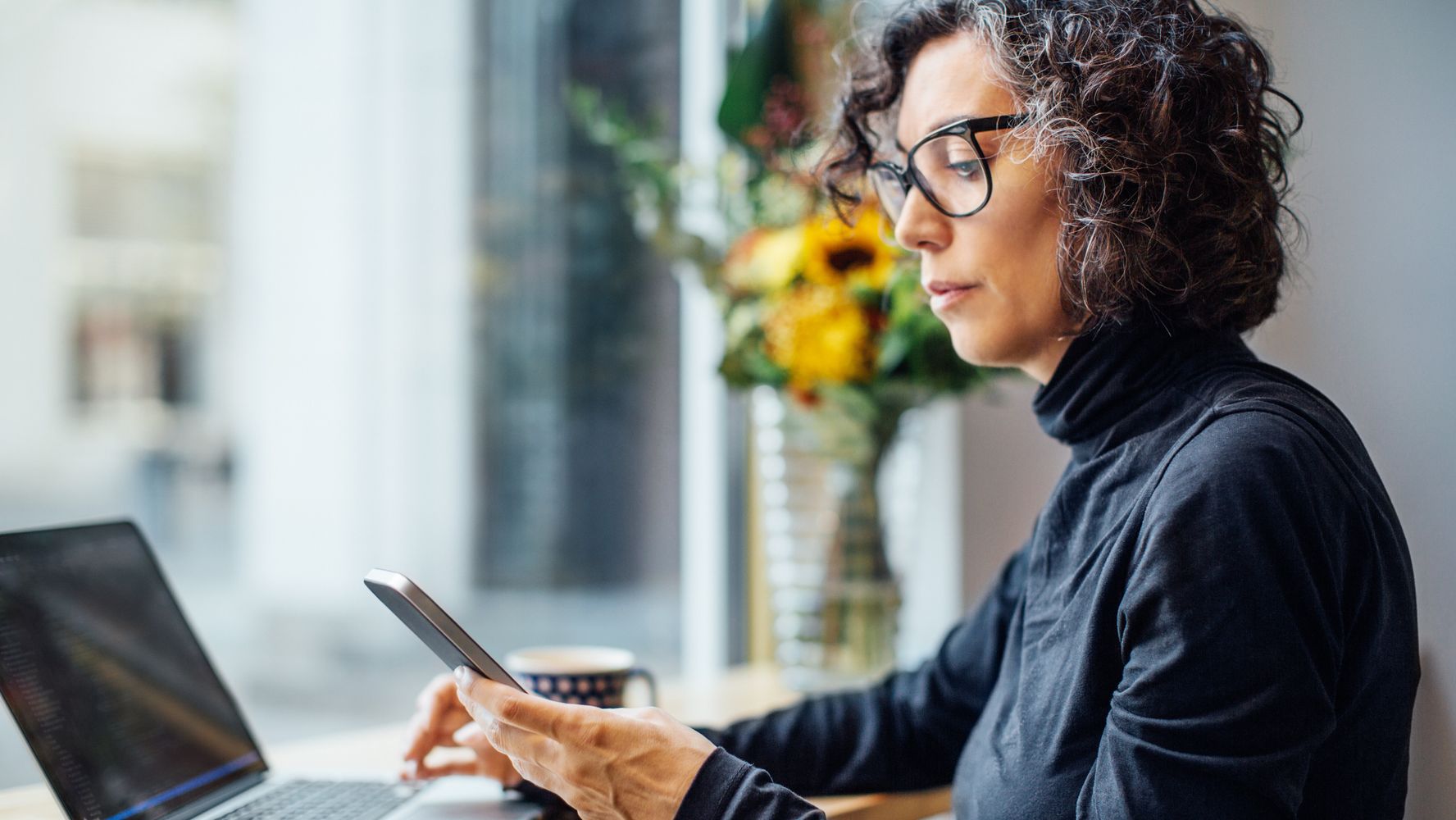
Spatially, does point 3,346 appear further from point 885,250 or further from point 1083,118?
point 1083,118

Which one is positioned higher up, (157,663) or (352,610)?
(157,663)

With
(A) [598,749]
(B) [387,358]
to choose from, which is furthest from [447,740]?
(B) [387,358]

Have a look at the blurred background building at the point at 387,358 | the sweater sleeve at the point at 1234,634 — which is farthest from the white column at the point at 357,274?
the sweater sleeve at the point at 1234,634

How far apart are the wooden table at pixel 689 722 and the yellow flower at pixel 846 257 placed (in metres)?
0.51

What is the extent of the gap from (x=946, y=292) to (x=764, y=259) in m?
0.46

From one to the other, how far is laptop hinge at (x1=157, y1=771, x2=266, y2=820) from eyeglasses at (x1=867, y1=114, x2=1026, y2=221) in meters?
0.73

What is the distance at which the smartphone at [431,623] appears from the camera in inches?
27.8

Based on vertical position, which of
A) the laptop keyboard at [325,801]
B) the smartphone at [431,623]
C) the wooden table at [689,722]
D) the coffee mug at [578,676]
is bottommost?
the wooden table at [689,722]

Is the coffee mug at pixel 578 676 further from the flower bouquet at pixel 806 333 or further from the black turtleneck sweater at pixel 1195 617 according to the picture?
the flower bouquet at pixel 806 333

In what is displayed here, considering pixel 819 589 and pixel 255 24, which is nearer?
pixel 819 589

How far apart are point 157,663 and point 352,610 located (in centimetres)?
90

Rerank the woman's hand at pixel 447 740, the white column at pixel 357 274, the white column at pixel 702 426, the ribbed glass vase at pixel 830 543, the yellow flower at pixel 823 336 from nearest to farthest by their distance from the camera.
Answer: the woman's hand at pixel 447 740
the yellow flower at pixel 823 336
the ribbed glass vase at pixel 830 543
the white column at pixel 357 274
the white column at pixel 702 426

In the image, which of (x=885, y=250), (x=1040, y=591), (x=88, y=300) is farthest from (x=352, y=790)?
(x=88, y=300)

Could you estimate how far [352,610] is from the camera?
70.2 inches
